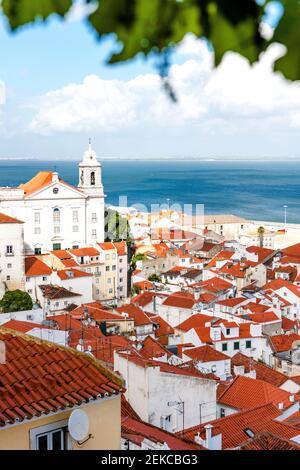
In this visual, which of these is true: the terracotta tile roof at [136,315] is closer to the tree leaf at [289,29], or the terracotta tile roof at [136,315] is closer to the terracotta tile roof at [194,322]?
the terracotta tile roof at [194,322]

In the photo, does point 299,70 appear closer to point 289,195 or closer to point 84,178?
point 84,178

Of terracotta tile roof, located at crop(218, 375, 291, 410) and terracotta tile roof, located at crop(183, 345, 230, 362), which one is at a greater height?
terracotta tile roof, located at crop(218, 375, 291, 410)

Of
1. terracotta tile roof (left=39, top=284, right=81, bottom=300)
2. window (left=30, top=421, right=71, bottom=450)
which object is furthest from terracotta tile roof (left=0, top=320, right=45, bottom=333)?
window (left=30, top=421, right=71, bottom=450)

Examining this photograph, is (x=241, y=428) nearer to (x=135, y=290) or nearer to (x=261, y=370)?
(x=261, y=370)

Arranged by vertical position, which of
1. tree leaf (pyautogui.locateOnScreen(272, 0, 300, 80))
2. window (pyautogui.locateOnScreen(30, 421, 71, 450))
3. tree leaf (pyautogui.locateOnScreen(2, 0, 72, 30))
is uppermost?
tree leaf (pyautogui.locateOnScreen(2, 0, 72, 30))

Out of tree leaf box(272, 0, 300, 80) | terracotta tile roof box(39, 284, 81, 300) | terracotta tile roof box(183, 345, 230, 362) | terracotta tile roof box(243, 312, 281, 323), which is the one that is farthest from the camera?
terracotta tile roof box(39, 284, 81, 300)

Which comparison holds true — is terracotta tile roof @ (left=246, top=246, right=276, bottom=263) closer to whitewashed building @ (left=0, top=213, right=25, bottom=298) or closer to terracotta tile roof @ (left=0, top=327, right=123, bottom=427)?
whitewashed building @ (left=0, top=213, right=25, bottom=298)

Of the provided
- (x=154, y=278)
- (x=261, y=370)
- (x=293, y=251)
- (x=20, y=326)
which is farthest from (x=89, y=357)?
(x=293, y=251)
